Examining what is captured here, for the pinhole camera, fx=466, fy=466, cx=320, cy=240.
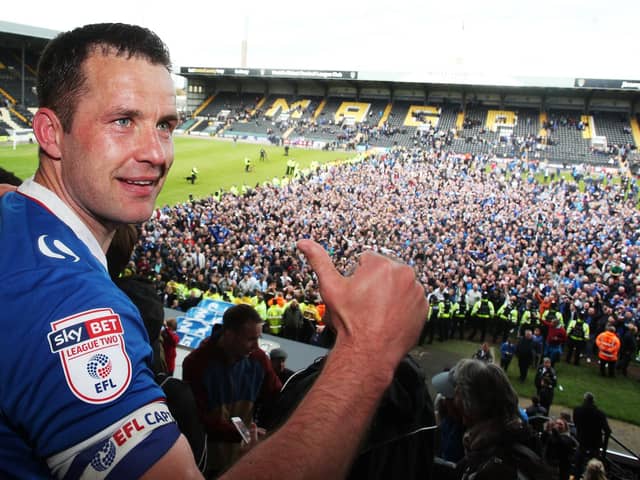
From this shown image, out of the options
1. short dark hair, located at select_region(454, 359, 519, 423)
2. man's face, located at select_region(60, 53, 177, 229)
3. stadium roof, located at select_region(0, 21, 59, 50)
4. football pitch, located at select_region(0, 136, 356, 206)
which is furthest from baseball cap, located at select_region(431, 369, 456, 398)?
stadium roof, located at select_region(0, 21, 59, 50)

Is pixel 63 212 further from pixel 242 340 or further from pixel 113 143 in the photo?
pixel 242 340

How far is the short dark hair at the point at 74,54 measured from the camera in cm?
118

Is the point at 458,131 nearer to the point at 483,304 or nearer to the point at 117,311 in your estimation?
the point at 483,304

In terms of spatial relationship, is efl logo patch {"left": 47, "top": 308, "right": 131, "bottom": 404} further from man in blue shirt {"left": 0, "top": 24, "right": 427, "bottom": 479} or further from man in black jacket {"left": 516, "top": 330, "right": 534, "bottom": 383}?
man in black jacket {"left": 516, "top": 330, "right": 534, "bottom": 383}

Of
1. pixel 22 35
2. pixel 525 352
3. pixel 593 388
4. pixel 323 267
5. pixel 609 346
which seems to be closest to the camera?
pixel 323 267

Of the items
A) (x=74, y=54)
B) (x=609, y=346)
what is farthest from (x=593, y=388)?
(x=74, y=54)

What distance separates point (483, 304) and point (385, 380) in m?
11.6

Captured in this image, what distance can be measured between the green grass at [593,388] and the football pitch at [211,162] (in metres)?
19.3

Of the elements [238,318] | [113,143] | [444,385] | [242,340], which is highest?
[113,143]

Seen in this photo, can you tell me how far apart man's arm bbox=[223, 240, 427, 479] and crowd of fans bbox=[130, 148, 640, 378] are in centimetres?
697

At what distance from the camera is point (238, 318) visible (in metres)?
3.14

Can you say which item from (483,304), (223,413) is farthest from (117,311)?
(483,304)

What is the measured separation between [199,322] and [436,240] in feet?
36.1

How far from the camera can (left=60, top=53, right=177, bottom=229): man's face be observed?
1165 mm
